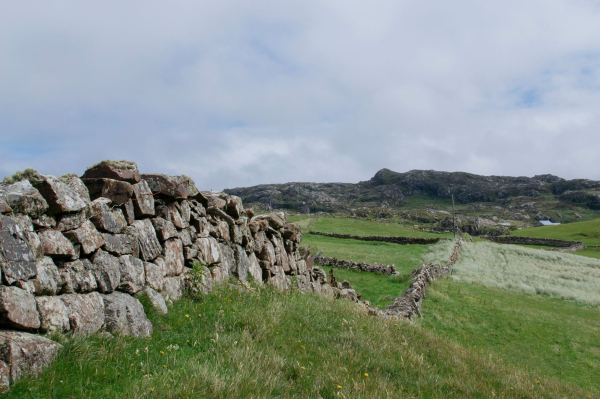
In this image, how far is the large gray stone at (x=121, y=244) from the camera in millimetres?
6802

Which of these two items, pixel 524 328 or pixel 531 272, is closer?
pixel 524 328

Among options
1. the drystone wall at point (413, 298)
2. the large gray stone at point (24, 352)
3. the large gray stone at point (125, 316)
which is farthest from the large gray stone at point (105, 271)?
the drystone wall at point (413, 298)

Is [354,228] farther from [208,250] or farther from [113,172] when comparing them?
[113,172]

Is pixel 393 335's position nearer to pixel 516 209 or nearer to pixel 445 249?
pixel 445 249

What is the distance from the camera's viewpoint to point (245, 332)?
276 inches

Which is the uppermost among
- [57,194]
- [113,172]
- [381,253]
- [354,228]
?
[113,172]

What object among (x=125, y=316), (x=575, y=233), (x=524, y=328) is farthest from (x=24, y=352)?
(x=575, y=233)

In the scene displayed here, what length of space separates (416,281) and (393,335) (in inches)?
577

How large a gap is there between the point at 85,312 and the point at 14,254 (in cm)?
136

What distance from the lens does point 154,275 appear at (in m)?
7.95

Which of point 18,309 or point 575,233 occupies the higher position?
point 18,309

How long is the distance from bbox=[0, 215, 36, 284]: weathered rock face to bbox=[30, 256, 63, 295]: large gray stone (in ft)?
0.50

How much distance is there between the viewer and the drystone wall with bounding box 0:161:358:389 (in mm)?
4680

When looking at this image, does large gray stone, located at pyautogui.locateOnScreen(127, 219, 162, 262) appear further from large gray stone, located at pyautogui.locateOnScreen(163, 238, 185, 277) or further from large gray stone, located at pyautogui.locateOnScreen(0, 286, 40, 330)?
large gray stone, located at pyautogui.locateOnScreen(0, 286, 40, 330)
